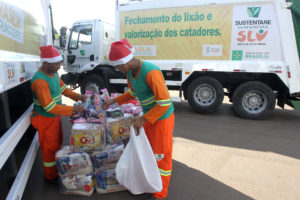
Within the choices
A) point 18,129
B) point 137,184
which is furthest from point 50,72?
point 137,184

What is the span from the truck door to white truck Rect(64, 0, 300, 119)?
1136mm

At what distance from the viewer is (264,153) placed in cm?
362

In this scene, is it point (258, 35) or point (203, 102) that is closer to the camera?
point (258, 35)

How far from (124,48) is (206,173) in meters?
1.99

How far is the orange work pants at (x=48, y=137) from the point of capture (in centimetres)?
252

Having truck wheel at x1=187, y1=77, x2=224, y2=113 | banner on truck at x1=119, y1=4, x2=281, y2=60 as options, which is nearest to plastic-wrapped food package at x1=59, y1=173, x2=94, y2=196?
truck wheel at x1=187, y1=77, x2=224, y2=113

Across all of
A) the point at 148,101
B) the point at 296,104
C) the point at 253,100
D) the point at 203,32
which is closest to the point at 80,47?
the point at 203,32

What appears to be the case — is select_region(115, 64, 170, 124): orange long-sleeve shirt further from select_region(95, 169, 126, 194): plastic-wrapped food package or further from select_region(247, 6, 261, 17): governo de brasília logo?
select_region(247, 6, 261, 17): governo de brasília logo

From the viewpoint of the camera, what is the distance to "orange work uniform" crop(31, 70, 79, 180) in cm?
235

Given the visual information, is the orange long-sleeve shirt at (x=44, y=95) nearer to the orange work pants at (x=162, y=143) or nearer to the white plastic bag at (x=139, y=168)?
the white plastic bag at (x=139, y=168)

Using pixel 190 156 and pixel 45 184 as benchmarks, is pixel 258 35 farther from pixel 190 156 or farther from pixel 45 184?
pixel 45 184

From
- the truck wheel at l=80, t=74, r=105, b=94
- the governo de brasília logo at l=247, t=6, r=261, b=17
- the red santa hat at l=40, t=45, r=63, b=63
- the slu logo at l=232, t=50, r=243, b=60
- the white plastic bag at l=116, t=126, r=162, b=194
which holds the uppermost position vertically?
the governo de brasília logo at l=247, t=6, r=261, b=17

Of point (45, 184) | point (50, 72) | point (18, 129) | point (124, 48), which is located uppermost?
point (124, 48)

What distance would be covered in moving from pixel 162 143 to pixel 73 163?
948 millimetres
